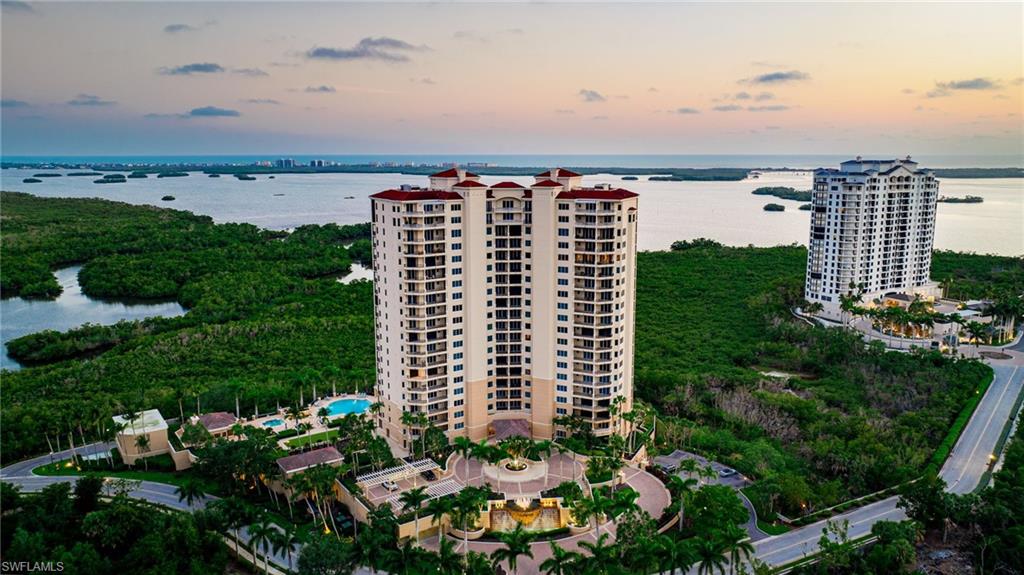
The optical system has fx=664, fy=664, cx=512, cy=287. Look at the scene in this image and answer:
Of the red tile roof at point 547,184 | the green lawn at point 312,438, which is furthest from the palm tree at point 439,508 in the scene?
the red tile roof at point 547,184

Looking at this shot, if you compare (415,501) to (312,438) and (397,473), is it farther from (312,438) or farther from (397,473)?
(312,438)

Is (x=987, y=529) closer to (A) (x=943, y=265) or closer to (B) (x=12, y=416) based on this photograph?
(B) (x=12, y=416)

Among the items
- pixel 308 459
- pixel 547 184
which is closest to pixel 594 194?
pixel 547 184

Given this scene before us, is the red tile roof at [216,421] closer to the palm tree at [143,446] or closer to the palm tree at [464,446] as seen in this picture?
the palm tree at [143,446]

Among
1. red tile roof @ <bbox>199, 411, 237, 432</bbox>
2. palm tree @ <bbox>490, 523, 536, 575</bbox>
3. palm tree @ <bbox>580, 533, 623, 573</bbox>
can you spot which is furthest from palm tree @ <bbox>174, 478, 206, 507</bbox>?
palm tree @ <bbox>580, 533, 623, 573</bbox>

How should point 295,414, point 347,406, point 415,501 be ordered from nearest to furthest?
1. point 415,501
2. point 295,414
3. point 347,406
